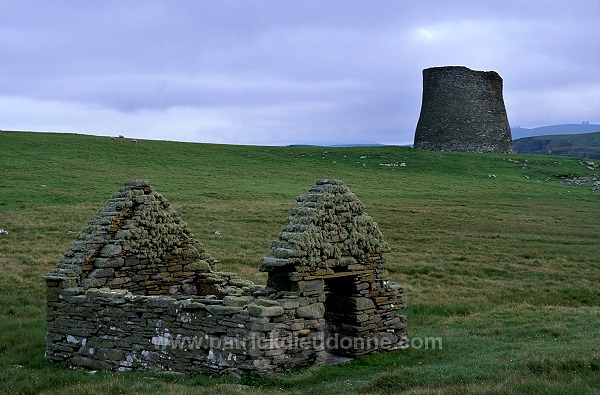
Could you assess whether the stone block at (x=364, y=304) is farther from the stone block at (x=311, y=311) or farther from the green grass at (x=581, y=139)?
the green grass at (x=581, y=139)

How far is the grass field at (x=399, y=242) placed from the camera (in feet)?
37.1

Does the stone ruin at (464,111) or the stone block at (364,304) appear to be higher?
the stone ruin at (464,111)

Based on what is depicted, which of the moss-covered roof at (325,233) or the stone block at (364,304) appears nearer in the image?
the moss-covered roof at (325,233)

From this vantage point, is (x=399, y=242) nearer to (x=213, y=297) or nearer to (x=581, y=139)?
(x=213, y=297)

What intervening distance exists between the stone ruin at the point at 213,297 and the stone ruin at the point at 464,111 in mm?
64883

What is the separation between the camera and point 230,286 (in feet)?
53.8

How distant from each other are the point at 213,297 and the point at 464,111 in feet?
221

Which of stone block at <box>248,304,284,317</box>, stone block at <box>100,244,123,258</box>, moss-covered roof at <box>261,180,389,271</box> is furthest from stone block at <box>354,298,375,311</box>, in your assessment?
stone block at <box>100,244,123,258</box>

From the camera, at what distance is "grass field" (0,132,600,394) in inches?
445

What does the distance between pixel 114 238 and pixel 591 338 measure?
1069 centimetres

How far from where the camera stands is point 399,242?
3206cm

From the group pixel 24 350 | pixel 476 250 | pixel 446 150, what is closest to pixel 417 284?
pixel 476 250

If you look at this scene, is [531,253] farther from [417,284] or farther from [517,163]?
[517,163]

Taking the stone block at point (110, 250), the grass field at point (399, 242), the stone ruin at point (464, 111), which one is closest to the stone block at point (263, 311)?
the grass field at point (399, 242)
